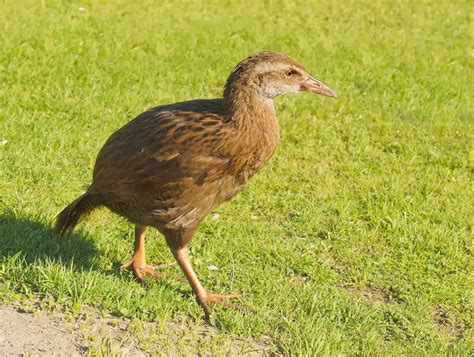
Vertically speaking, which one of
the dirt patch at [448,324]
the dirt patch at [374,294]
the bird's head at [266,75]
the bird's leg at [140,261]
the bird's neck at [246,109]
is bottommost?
the dirt patch at [448,324]

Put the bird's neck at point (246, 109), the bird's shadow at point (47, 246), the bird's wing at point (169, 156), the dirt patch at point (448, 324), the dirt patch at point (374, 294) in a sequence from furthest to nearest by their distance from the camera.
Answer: the dirt patch at point (374, 294) < the dirt patch at point (448, 324) < the bird's shadow at point (47, 246) < the bird's neck at point (246, 109) < the bird's wing at point (169, 156)

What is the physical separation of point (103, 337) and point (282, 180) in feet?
10.6

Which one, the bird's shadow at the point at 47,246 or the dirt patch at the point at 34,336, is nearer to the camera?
the dirt patch at the point at 34,336

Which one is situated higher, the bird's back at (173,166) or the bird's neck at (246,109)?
the bird's neck at (246,109)

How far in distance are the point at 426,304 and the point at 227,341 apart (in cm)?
183

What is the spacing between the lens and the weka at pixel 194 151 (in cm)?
433

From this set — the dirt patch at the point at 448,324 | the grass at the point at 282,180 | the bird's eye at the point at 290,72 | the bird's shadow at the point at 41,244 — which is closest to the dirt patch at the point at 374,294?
the grass at the point at 282,180

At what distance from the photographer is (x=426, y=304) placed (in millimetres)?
5348

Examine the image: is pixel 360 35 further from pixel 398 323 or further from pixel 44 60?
pixel 398 323

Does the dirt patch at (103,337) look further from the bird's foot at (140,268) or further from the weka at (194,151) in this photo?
the bird's foot at (140,268)

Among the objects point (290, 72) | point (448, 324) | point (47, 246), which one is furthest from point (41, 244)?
point (448, 324)

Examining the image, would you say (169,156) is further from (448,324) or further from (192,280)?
(448,324)

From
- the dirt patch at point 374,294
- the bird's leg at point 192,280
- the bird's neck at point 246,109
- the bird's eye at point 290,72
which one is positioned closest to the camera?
the bird's neck at point 246,109

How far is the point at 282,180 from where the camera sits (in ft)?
22.8
